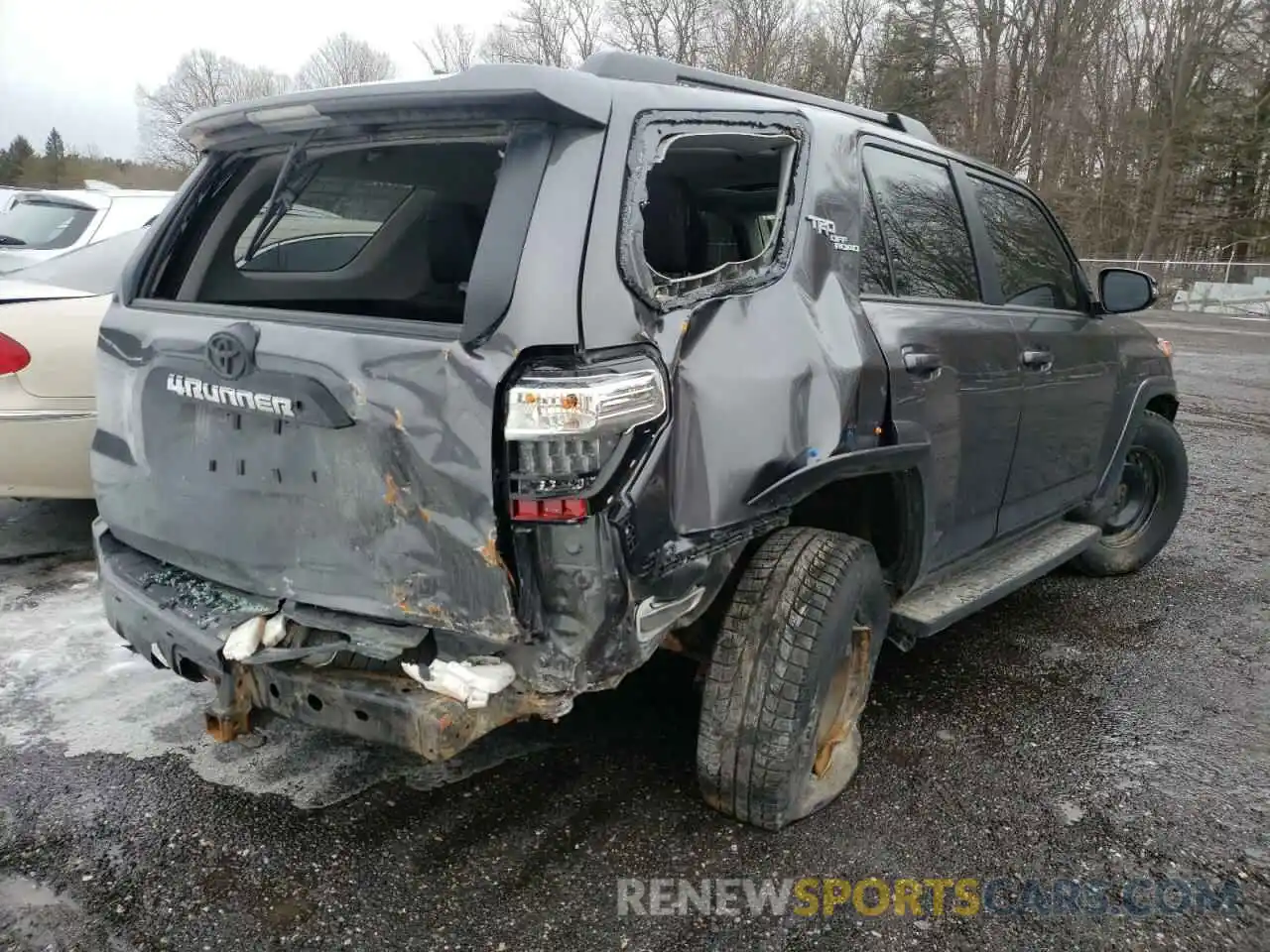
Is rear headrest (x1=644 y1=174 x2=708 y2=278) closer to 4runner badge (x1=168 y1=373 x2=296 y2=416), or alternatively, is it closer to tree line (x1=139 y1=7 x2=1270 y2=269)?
4runner badge (x1=168 y1=373 x2=296 y2=416)

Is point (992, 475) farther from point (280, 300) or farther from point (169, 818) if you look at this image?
point (169, 818)

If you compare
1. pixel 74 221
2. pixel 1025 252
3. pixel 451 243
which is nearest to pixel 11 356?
pixel 451 243

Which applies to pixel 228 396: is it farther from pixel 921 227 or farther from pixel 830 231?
pixel 921 227

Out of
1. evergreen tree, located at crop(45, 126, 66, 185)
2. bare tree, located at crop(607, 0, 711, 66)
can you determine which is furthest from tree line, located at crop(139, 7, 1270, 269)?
evergreen tree, located at crop(45, 126, 66, 185)

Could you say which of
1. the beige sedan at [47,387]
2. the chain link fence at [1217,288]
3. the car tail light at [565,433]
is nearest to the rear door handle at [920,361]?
the car tail light at [565,433]

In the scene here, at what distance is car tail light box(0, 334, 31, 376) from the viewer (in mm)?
4031

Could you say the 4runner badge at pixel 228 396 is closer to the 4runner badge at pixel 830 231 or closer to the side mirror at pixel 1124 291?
the 4runner badge at pixel 830 231

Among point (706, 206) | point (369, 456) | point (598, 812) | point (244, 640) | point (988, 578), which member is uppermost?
point (706, 206)

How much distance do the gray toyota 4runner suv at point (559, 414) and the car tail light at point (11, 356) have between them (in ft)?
5.10

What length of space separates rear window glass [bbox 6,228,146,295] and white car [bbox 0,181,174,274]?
96 cm

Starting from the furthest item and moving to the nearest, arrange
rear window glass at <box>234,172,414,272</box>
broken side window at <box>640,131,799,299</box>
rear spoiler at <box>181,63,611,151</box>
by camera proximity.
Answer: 1. rear window glass at <box>234,172,414,272</box>
2. broken side window at <box>640,131,799,299</box>
3. rear spoiler at <box>181,63,611,151</box>

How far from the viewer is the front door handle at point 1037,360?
11.3 feet

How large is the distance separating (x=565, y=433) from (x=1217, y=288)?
98.8 feet

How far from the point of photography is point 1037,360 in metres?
3.50
